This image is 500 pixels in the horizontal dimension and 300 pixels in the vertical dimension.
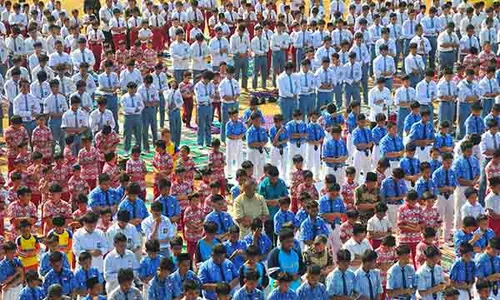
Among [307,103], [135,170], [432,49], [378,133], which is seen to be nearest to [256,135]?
[378,133]

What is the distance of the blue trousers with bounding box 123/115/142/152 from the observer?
23811 mm

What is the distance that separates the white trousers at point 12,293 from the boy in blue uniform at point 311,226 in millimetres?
4114

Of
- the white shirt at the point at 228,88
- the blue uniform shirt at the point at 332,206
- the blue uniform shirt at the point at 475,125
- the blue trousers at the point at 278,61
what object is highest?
the blue trousers at the point at 278,61

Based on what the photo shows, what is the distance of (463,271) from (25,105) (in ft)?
35.4

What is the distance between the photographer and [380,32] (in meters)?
30.4

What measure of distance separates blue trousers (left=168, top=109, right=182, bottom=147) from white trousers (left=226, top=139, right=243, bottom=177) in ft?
7.23

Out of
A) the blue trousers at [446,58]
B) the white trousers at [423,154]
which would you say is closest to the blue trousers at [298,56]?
the blue trousers at [446,58]

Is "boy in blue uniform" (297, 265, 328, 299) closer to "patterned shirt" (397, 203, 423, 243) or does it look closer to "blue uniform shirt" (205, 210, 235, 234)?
"blue uniform shirt" (205, 210, 235, 234)

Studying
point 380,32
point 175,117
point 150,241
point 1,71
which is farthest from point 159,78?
point 150,241

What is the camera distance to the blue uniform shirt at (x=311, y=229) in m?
16.5

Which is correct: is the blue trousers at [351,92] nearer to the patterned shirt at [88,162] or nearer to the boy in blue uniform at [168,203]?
the patterned shirt at [88,162]

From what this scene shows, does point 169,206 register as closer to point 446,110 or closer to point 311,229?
point 311,229

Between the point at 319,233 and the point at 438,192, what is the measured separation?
371 cm

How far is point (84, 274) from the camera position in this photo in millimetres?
15016
